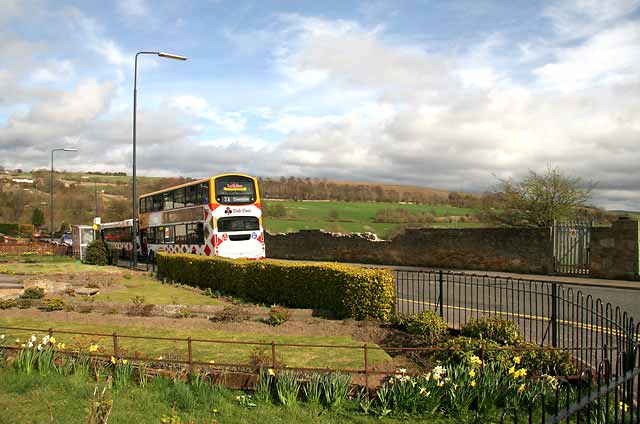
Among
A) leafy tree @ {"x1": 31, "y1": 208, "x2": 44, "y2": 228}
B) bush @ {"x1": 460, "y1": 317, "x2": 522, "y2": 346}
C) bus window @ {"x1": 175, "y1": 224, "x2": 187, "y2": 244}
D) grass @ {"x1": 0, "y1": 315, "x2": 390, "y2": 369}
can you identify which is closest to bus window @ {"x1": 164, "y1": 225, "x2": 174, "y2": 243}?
bus window @ {"x1": 175, "y1": 224, "x2": 187, "y2": 244}

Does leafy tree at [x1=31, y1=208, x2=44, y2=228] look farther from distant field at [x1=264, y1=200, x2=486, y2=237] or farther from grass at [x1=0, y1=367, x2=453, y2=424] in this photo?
grass at [x1=0, y1=367, x2=453, y2=424]

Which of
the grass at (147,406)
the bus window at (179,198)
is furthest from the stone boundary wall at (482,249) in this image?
the grass at (147,406)

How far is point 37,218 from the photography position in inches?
3270

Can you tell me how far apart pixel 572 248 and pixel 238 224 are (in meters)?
14.5

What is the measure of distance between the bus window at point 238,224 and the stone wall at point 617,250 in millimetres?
14583

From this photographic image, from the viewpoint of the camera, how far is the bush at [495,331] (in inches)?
297

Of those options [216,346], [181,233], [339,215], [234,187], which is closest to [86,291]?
[216,346]

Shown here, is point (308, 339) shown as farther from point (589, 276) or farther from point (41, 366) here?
point (589, 276)

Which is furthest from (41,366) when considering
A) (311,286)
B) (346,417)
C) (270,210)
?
(270,210)

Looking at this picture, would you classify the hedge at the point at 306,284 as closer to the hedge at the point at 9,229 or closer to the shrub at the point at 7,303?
the shrub at the point at 7,303

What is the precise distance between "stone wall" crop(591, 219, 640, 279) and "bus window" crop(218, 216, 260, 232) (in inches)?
574

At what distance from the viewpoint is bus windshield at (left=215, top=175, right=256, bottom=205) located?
2403cm

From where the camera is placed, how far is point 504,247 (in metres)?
22.9

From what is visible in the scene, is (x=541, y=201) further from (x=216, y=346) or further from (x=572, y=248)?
(x=216, y=346)
